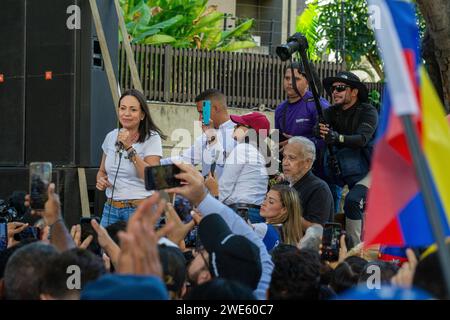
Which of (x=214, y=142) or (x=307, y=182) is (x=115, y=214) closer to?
(x=214, y=142)

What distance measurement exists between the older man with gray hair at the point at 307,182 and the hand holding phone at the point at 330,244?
147 centimetres

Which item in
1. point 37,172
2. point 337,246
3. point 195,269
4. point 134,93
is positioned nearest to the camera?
point 195,269

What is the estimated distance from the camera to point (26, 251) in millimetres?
4539

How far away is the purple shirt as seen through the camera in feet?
30.0

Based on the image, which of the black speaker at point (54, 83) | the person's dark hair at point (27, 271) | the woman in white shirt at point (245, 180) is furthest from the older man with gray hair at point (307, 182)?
the person's dark hair at point (27, 271)

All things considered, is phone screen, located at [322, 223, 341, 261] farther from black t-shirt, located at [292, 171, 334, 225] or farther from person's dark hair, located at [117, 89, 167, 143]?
person's dark hair, located at [117, 89, 167, 143]

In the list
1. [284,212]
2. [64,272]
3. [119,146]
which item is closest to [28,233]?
[119,146]

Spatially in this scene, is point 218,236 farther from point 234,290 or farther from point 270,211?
point 270,211

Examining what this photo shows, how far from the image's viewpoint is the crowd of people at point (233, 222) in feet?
12.5

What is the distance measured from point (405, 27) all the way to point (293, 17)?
21419 mm

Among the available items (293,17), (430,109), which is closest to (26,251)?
(430,109)

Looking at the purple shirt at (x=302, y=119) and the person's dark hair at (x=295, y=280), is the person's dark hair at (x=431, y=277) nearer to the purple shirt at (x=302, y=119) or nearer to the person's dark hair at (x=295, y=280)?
the person's dark hair at (x=295, y=280)

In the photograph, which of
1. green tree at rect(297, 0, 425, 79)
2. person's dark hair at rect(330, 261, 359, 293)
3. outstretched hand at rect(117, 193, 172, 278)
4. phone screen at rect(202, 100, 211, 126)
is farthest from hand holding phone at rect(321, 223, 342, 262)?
green tree at rect(297, 0, 425, 79)

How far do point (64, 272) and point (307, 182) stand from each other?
4220mm
